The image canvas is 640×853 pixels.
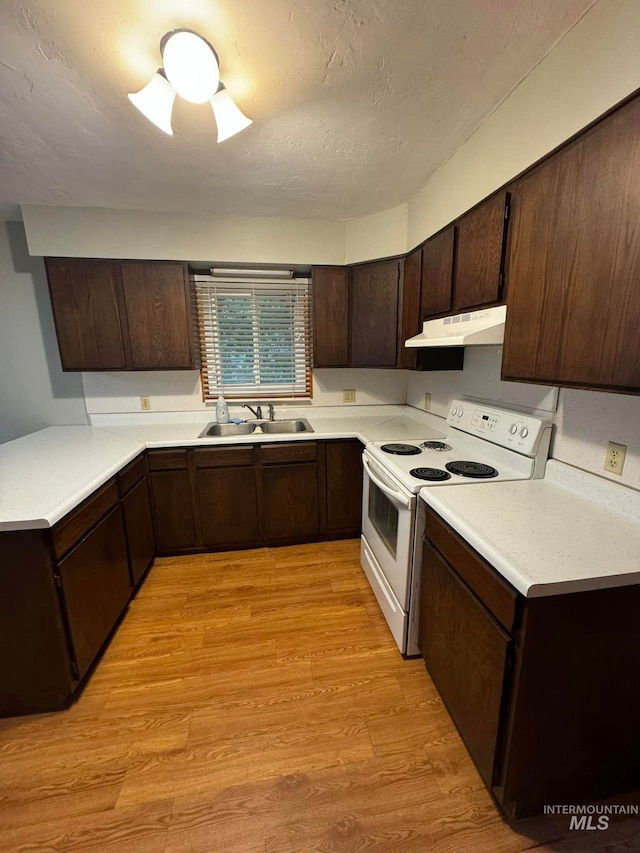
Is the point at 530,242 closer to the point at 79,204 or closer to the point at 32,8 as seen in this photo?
the point at 32,8

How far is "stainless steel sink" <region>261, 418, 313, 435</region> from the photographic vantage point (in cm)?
281

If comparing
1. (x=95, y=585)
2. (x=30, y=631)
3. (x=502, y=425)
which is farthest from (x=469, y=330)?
(x=30, y=631)

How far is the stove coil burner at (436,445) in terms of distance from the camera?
2029 millimetres

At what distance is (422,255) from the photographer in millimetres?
2090

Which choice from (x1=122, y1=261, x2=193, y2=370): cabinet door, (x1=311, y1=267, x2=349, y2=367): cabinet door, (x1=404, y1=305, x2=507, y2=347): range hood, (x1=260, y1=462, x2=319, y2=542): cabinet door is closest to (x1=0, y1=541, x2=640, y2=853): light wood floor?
(x1=260, y1=462, x2=319, y2=542): cabinet door

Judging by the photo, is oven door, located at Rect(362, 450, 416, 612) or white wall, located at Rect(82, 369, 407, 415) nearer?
oven door, located at Rect(362, 450, 416, 612)

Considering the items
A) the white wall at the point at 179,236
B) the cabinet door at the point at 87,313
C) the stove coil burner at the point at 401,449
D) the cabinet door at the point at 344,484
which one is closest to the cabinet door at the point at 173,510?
the cabinet door at the point at 87,313

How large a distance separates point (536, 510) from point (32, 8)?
222 cm

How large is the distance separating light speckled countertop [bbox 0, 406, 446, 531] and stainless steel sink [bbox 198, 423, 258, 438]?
94mm

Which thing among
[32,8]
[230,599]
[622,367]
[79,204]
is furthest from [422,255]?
[230,599]

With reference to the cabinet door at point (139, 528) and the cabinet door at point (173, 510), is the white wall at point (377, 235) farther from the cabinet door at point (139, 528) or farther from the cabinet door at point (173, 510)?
the cabinet door at point (139, 528)

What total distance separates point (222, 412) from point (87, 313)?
113 cm

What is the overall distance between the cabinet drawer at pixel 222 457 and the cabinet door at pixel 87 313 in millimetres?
903

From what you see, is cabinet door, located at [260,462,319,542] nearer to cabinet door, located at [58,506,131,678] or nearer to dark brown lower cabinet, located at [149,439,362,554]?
dark brown lower cabinet, located at [149,439,362,554]
